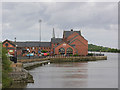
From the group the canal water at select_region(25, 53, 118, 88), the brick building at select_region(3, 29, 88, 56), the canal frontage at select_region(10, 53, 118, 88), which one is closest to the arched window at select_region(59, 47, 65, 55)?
the brick building at select_region(3, 29, 88, 56)

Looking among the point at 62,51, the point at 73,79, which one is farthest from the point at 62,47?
the point at 73,79

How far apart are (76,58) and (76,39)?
54.4 feet

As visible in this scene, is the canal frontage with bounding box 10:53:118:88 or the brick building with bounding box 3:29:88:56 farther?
the brick building with bounding box 3:29:88:56

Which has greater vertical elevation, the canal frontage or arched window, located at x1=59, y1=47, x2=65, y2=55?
arched window, located at x1=59, y1=47, x2=65, y2=55

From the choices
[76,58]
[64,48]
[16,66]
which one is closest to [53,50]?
[64,48]

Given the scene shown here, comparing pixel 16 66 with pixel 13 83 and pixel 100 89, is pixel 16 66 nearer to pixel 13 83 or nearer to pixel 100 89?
pixel 13 83

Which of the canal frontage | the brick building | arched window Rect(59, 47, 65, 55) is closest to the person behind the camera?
the canal frontage

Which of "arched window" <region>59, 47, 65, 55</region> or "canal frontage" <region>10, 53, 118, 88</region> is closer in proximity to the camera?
"canal frontage" <region>10, 53, 118, 88</region>

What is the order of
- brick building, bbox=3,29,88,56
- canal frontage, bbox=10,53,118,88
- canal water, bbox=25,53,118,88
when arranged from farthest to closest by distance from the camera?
brick building, bbox=3,29,88,56, canal water, bbox=25,53,118,88, canal frontage, bbox=10,53,118,88

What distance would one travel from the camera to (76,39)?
11700 cm

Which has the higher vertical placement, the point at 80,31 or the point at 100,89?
the point at 80,31

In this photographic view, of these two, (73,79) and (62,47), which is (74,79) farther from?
(62,47)

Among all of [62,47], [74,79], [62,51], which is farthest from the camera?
[62,51]

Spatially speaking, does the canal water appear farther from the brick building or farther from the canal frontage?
the brick building
